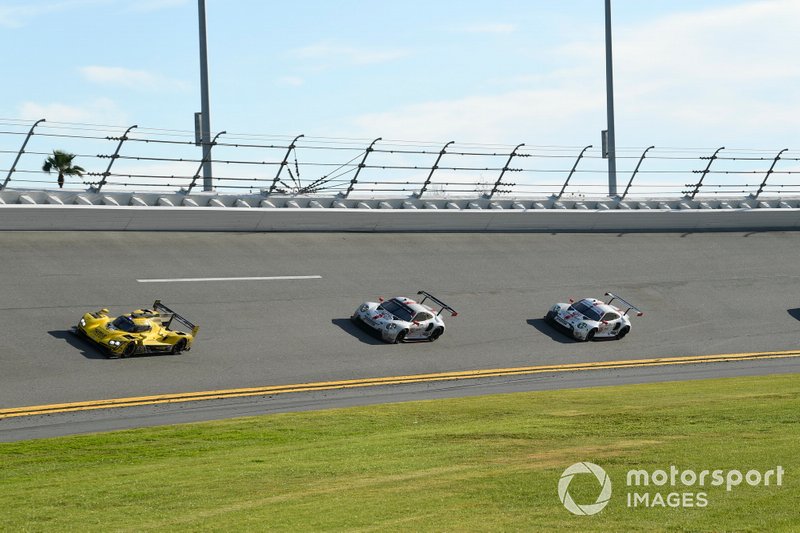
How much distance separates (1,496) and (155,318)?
13.0 metres

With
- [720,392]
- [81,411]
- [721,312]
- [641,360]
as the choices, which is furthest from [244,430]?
[721,312]

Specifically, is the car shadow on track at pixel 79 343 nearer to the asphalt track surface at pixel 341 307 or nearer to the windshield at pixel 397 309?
the asphalt track surface at pixel 341 307

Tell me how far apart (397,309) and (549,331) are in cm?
512

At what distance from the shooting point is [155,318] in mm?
25906

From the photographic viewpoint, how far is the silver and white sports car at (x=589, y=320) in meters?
30.6

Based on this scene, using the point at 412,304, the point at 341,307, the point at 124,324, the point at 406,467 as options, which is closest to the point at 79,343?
the point at 124,324

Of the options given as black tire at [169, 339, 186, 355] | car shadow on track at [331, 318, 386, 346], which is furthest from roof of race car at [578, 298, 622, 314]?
black tire at [169, 339, 186, 355]

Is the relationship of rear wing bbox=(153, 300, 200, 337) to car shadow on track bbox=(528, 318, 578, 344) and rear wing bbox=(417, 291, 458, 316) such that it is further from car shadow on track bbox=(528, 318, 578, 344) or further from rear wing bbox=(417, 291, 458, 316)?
car shadow on track bbox=(528, 318, 578, 344)

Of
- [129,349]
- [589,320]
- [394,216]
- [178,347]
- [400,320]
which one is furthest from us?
[394,216]

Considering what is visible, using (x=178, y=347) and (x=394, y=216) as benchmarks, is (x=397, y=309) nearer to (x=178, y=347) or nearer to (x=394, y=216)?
(x=178, y=347)

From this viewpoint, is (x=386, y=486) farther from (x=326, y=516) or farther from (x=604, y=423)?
(x=604, y=423)

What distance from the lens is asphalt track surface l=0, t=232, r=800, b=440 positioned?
77.7ft

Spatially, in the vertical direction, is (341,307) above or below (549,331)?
above

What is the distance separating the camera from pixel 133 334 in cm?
2489
